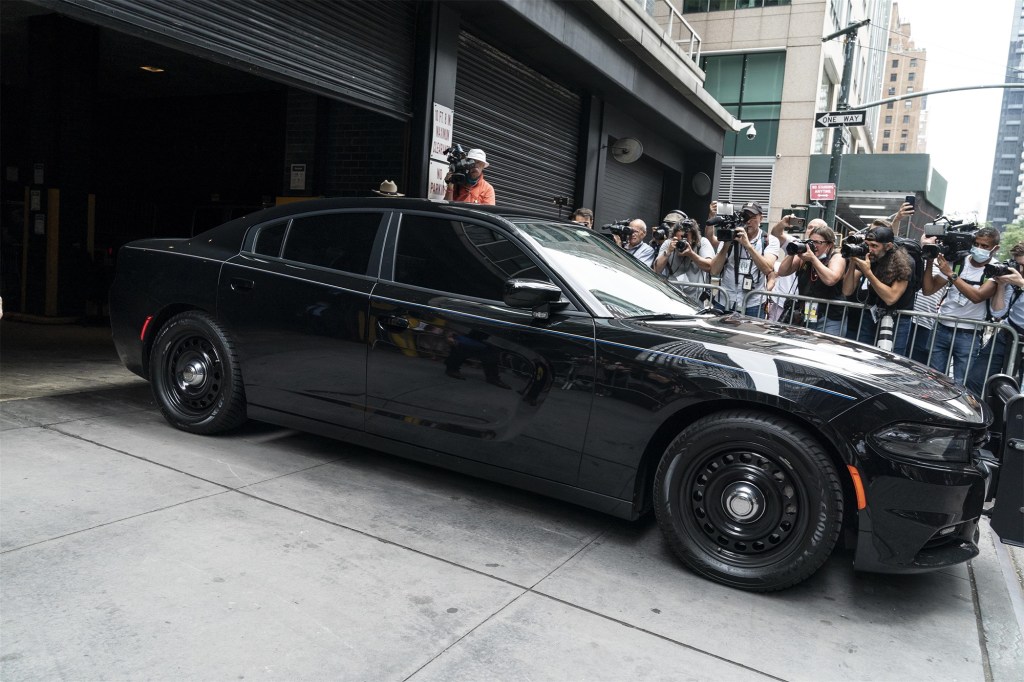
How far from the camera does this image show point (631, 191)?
16.1m

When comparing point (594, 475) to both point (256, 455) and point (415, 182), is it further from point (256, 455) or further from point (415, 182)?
point (415, 182)

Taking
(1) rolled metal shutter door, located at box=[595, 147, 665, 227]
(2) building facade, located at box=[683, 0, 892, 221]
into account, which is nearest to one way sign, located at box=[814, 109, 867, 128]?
(1) rolled metal shutter door, located at box=[595, 147, 665, 227]

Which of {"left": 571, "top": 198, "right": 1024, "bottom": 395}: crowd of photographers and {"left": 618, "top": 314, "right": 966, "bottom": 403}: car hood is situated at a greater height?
{"left": 571, "top": 198, "right": 1024, "bottom": 395}: crowd of photographers

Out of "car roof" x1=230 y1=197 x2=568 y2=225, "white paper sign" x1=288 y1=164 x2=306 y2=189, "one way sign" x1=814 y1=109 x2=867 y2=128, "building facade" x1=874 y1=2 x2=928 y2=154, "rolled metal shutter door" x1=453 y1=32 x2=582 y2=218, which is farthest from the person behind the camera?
"building facade" x1=874 y1=2 x2=928 y2=154

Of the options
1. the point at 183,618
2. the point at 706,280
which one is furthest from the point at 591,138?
the point at 183,618

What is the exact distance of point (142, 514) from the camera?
11.3 ft

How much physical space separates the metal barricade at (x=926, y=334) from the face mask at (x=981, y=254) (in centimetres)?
65

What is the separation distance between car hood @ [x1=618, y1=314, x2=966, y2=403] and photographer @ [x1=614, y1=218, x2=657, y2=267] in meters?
4.24

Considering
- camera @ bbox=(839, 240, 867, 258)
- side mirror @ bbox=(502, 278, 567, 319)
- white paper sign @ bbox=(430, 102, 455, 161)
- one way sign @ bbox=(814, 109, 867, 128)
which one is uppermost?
one way sign @ bbox=(814, 109, 867, 128)

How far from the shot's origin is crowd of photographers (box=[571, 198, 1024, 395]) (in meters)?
5.76

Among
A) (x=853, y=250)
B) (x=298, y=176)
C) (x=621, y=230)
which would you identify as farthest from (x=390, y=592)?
(x=298, y=176)

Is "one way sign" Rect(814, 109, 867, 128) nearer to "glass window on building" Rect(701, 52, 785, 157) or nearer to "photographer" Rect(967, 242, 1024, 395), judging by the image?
"photographer" Rect(967, 242, 1024, 395)

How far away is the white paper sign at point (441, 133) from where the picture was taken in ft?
28.3

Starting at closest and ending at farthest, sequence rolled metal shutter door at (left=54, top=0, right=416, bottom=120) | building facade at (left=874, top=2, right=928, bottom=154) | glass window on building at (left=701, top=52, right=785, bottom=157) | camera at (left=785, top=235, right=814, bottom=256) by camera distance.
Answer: rolled metal shutter door at (left=54, top=0, right=416, bottom=120), camera at (left=785, top=235, right=814, bottom=256), glass window on building at (left=701, top=52, right=785, bottom=157), building facade at (left=874, top=2, right=928, bottom=154)
